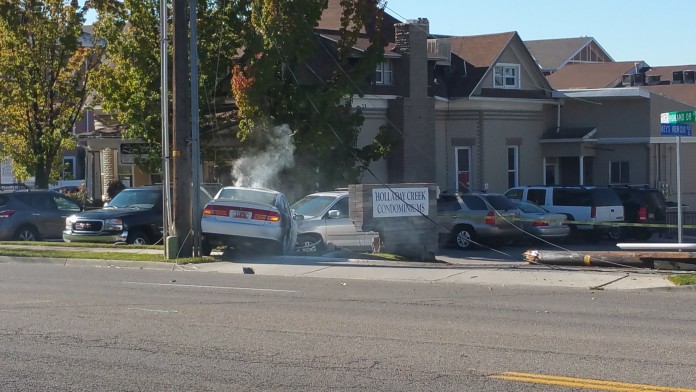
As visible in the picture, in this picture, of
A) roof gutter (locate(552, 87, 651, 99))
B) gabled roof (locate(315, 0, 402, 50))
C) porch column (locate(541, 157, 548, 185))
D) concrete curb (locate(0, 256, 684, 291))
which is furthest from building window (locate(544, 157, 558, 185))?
concrete curb (locate(0, 256, 684, 291))

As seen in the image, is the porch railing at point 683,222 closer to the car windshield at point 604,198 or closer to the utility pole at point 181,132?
the car windshield at point 604,198

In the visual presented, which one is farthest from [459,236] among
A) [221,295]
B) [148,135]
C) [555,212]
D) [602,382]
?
[602,382]

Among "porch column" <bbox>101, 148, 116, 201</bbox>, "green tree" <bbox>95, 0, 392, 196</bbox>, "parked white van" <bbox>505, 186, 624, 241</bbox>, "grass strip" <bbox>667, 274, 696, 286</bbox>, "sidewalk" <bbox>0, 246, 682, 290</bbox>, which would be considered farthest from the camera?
"porch column" <bbox>101, 148, 116, 201</bbox>

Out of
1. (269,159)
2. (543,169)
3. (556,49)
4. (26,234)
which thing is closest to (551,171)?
(543,169)

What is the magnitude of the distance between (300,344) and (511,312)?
12.5ft

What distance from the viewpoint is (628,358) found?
9422mm

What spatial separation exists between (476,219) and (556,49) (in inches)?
1940

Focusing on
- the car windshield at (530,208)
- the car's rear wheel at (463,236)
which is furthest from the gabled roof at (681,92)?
the car's rear wheel at (463,236)

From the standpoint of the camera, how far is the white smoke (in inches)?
1094

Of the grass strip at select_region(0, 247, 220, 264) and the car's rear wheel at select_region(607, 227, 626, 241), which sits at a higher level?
the grass strip at select_region(0, 247, 220, 264)

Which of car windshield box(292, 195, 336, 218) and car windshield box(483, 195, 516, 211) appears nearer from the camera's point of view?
car windshield box(292, 195, 336, 218)

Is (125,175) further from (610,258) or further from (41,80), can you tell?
(610,258)

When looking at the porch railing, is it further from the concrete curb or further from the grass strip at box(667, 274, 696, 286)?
the grass strip at box(667, 274, 696, 286)

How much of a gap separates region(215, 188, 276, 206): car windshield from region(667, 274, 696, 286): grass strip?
28.6 feet
